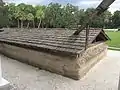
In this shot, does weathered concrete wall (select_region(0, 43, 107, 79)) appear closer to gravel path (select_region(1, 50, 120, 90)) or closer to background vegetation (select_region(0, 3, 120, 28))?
gravel path (select_region(1, 50, 120, 90))

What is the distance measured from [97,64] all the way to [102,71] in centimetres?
119

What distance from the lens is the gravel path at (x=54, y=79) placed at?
22.9 feet

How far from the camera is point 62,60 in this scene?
26.6 feet

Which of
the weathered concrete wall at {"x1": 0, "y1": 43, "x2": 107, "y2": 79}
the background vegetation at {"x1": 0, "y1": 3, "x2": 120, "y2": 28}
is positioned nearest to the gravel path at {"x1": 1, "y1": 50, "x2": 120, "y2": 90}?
the weathered concrete wall at {"x1": 0, "y1": 43, "x2": 107, "y2": 79}

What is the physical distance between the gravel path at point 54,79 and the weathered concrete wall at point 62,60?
29 centimetres

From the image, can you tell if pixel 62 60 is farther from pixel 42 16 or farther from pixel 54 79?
pixel 42 16

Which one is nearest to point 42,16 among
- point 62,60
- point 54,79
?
point 62,60

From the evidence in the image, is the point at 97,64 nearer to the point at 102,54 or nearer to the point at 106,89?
the point at 102,54

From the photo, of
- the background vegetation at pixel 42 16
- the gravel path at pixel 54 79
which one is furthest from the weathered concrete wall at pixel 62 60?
the background vegetation at pixel 42 16

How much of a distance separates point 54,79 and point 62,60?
97cm

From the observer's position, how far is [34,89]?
669 cm

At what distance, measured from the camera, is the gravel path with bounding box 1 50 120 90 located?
6973mm

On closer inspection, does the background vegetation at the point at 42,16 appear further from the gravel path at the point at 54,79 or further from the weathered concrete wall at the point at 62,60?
the gravel path at the point at 54,79

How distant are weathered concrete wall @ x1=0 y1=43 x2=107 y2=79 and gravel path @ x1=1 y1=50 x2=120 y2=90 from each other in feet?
0.95
